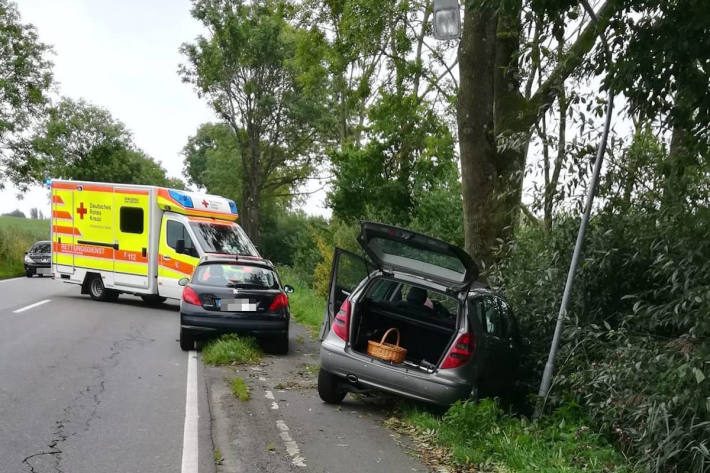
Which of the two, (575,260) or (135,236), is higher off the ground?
(575,260)

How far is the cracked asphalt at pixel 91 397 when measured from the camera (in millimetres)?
5949

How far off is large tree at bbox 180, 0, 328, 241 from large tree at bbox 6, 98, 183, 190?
8.86m

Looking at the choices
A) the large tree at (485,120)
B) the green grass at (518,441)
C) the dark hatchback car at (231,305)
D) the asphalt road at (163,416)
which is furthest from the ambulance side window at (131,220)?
the green grass at (518,441)

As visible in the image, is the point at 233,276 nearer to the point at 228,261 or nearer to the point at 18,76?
the point at 228,261

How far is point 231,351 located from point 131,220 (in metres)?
9.05

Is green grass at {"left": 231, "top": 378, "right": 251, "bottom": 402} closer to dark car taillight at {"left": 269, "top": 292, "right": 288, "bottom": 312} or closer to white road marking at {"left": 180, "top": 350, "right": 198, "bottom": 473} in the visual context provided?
white road marking at {"left": 180, "top": 350, "right": 198, "bottom": 473}

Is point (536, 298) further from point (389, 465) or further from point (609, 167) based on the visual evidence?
point (389, 465)

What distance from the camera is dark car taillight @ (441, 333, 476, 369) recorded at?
7.46 meters

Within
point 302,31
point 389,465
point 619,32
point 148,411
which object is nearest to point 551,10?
point 619,32

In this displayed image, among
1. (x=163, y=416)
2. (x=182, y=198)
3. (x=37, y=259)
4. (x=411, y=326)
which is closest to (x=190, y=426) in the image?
(x=163, y=416)

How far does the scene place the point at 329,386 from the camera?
833cm

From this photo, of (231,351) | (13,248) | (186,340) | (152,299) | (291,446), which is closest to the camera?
(291,446)

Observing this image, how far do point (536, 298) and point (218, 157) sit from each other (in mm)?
48390

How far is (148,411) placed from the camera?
7.66 m
